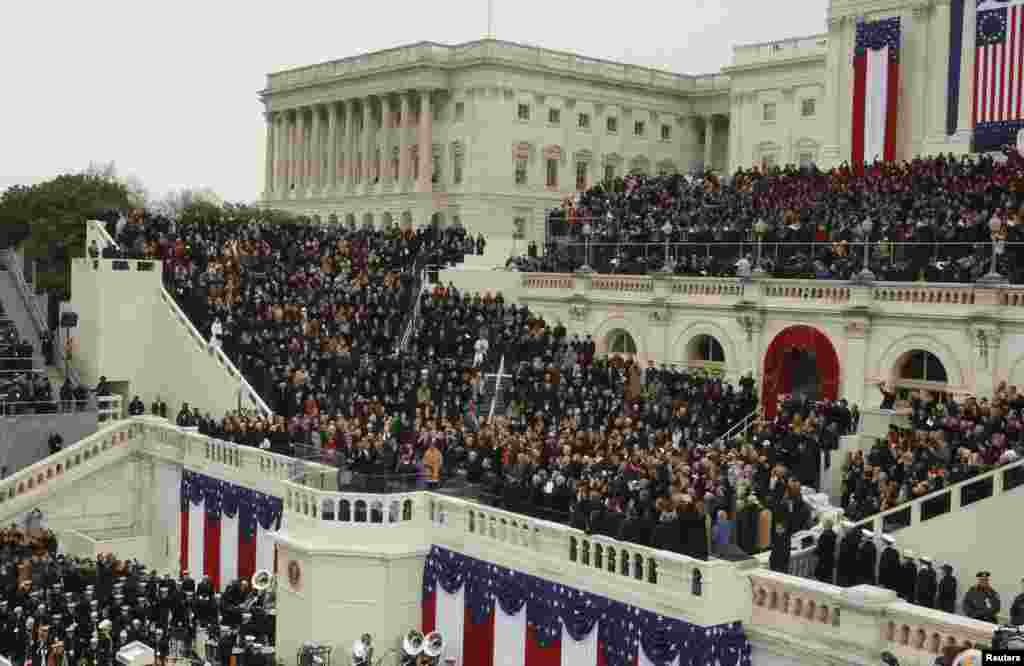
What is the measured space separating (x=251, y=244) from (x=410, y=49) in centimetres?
5047

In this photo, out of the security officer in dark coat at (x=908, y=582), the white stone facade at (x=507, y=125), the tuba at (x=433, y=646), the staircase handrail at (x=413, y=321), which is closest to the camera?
the security officer in dark coat at (x=908, y=582)

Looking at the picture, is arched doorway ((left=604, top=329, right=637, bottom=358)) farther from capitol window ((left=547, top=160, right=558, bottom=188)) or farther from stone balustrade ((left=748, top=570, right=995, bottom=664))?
capitol window ((left=547, top=160, right=558, bottom=188))

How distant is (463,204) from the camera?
303ft

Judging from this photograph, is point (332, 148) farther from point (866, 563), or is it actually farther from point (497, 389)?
point (866, 563)

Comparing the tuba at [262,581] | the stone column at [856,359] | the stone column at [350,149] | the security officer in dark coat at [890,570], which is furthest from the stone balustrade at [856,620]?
the stone column at [350,149]

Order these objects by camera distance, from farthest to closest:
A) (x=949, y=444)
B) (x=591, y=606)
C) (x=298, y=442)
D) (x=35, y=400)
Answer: (x=35, y=400) → (x=298, y=442) → (x=949, y=444) → (x=591, y=606)

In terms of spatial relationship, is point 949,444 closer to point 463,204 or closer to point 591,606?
point 591,606

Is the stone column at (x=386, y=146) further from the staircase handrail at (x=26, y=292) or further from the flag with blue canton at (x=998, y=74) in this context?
the flag with blue canton at (x=998, y=74)

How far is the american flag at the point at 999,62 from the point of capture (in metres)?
45.4

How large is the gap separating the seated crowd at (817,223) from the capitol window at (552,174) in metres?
44.9

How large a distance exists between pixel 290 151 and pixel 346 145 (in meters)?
9.38

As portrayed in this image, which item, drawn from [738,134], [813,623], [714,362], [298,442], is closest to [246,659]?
[298,442]

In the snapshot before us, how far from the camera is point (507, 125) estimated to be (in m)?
92.2

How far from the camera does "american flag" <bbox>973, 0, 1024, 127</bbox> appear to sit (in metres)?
45.4
